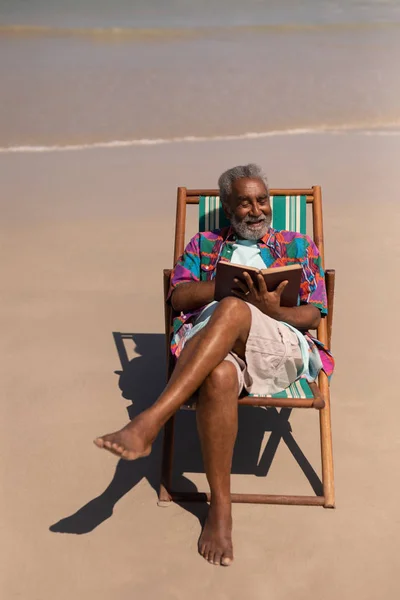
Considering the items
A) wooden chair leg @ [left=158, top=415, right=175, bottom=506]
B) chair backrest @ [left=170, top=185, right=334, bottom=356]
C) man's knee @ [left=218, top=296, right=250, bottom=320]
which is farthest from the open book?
chair backrest @ [left=170, top=185, right=334, bottom=356]

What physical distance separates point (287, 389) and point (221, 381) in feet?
1.52

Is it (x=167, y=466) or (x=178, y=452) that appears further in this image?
(x=178, y=452)

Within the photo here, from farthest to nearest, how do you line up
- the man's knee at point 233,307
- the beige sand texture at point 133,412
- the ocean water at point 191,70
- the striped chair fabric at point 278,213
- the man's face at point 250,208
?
1. the ocean water at point 191,70
2. the striped chair fabric at point 278,213
3. the man's face at point 250,208
4. the man's knee at point 233,307
5. the beige sand texture at point 133,412

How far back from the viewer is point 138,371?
17.4ft

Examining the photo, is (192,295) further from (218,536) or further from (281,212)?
(218,536)

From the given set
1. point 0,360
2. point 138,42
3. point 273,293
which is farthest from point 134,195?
point 138,42

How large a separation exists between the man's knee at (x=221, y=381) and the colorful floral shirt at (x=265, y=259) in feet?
2.02

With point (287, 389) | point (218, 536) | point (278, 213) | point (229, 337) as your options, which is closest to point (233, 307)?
point (229, 337)

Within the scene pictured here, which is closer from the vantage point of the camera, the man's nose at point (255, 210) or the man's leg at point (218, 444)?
the man's leg at point (218, 444)

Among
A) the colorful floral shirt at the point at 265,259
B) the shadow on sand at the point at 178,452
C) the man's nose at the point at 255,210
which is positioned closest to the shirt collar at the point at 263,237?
the colorful floral shirt at the point at 265,259

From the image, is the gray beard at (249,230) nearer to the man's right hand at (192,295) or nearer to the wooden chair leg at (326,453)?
the man's right hand at (192,295)

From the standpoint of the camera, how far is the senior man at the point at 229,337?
11.6ft

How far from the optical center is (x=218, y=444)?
3588 millimetres

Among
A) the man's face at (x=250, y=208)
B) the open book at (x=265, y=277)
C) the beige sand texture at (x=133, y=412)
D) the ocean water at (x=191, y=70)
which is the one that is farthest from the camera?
the ocean water at (x=191, y=70)
